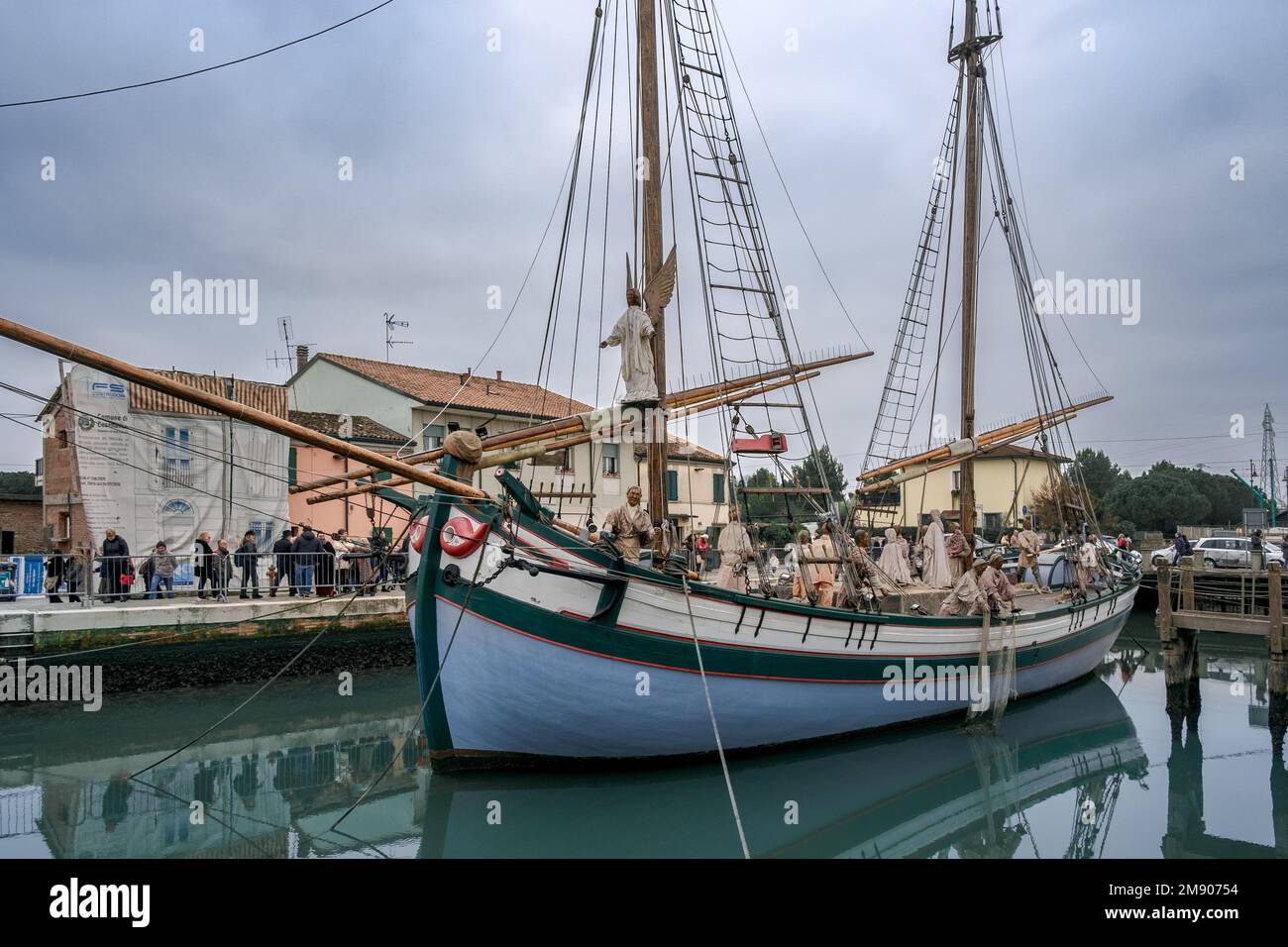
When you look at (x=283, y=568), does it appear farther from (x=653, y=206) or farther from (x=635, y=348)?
(x=653, y=206)

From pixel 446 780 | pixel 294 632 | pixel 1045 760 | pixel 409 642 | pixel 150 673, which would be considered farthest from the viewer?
pixel 409 642

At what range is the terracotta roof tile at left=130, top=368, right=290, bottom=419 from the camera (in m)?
23.4

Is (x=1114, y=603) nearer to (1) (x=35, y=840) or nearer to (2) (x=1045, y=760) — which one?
(2) (x=1045, y=760)

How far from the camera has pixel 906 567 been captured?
50.8ft

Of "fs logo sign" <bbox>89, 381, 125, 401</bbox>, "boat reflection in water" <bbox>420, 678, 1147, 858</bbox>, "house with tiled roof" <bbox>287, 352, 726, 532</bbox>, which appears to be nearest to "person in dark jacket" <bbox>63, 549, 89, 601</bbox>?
"fs logo sign" <bbox>89, 381, 125, 401</bbox>

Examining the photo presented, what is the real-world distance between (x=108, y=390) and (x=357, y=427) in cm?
794

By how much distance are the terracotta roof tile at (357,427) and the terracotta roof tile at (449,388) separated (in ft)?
4.74

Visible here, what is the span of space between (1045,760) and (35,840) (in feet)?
37.2

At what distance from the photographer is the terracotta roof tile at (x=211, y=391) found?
23.4 m

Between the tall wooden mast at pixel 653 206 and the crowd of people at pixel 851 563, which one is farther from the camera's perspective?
the tall wooden mast at pixel 653 206

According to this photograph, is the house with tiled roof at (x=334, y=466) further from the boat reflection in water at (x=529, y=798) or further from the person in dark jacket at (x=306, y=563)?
the boat reflection in water at (x=529, y=798)

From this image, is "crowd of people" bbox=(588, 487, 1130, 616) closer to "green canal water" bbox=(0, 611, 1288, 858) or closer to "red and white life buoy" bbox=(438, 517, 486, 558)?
"red and white life buoy" bbox=(438, 517, 486, 558)

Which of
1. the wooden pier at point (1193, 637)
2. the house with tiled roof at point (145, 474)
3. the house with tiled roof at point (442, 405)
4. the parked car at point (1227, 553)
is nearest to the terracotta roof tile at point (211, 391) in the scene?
the house with tiled roof at point (145, 474)
